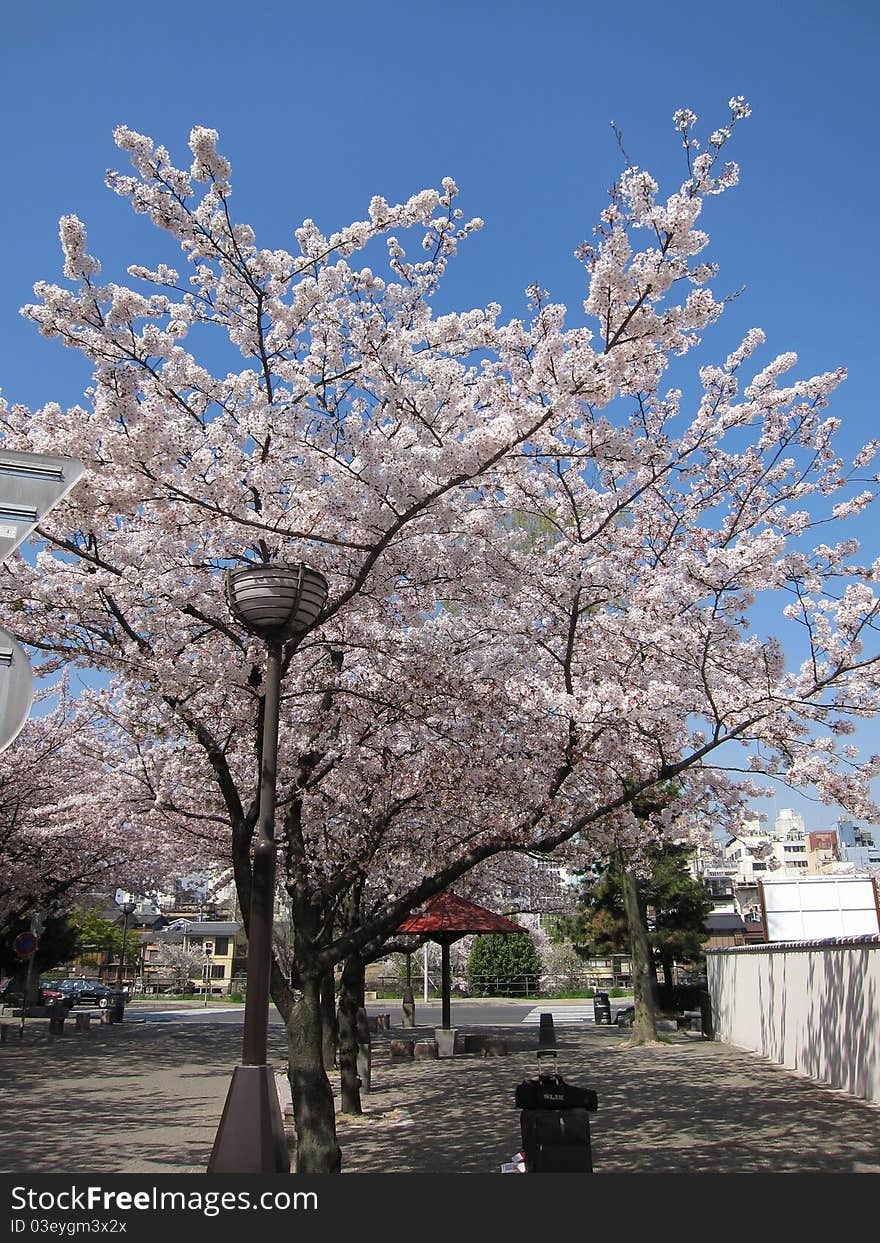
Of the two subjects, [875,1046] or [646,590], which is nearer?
[646,590]

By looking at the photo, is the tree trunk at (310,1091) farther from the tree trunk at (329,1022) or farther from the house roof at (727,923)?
the house roof at (727,923)

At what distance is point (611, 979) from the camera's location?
53.9 meters

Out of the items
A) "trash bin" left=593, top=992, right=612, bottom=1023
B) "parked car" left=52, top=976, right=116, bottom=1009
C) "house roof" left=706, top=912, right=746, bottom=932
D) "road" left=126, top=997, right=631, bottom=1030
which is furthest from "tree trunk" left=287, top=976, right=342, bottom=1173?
"house roof" left=706, top=912, right=746, bottom=932

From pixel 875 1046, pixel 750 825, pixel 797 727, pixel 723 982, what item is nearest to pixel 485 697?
pixel 797 727

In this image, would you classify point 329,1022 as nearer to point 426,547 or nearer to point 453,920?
point 453,920

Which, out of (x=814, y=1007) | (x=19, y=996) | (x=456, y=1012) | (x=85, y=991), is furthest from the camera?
(x=85, y=991)

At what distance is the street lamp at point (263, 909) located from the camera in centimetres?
486

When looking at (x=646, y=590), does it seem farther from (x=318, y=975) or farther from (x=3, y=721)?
(x=3, y=721)

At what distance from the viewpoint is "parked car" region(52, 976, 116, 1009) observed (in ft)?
140

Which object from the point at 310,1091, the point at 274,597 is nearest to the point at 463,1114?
the point at 310,1091

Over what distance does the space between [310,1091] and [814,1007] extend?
10376 millimetres

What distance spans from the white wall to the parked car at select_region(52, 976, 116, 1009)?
31.3 m

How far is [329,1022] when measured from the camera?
13.7 meters

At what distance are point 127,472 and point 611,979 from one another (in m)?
53.8
